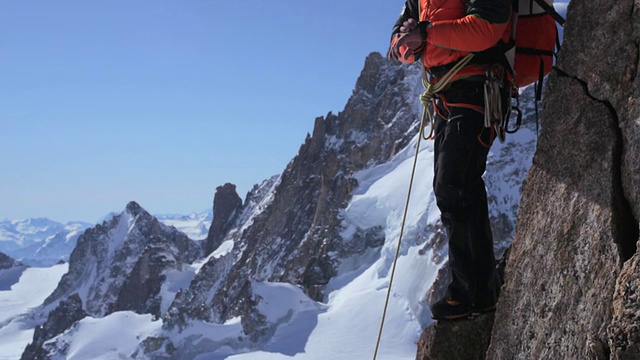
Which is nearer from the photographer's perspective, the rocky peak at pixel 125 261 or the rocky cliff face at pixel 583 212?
the rocky cliff face at pixel 583 212

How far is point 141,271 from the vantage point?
142625mm

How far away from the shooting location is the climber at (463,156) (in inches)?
181

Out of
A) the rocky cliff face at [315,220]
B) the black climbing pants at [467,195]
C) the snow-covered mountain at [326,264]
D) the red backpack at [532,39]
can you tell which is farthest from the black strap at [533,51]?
the rocky cliff face at [315,220]

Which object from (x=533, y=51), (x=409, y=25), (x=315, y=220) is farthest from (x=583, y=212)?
(x=315, y=220)

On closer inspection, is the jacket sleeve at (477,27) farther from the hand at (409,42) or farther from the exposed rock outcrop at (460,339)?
the exposed rock outcrop at (460,339)

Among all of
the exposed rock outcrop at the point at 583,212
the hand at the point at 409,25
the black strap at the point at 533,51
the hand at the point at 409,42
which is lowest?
the exposed rock outcrop at the point at 583,212

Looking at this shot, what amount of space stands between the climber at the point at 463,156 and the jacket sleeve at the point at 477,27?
0.25 ft

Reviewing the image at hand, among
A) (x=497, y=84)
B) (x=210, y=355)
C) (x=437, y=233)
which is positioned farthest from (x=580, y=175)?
(x=210, y=355)

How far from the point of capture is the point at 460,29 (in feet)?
14.2

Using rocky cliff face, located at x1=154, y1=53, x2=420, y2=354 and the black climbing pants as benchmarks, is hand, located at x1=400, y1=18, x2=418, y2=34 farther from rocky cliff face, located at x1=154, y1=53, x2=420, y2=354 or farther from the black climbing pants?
rocky cliff face, located at x1=154, y1=53, x2=420, y2=354

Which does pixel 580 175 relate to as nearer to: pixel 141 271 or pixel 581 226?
pixel 581 226

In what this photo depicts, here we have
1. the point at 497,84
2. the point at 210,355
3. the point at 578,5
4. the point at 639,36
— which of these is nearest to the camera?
the point at 639,36

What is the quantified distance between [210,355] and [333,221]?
20.8m

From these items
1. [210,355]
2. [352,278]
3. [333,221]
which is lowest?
[210,355]
